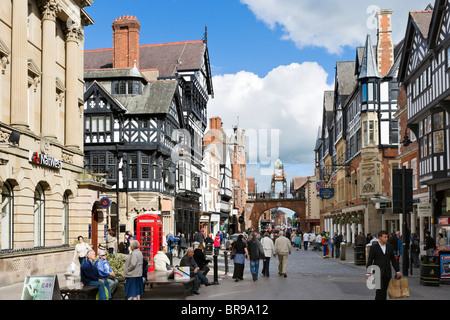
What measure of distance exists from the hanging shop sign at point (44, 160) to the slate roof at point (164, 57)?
26.8m

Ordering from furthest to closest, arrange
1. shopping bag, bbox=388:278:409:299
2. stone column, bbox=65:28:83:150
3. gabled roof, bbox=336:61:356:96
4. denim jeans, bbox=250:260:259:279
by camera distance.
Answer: gabled roof, bbox=336:61:356:96, stone column, bbox=65:28:83:150, denim jeans, bbox=250:260:259:279, shopping bag, bbox=388:278:409:299

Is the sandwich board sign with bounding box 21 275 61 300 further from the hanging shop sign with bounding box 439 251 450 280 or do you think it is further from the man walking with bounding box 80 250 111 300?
the hanging shop sign with bounding box 439 251 450 280

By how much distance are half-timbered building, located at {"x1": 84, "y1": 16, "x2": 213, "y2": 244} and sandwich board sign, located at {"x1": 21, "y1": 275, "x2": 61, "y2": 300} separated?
25.4 meters

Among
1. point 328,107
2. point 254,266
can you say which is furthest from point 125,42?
point 254,266

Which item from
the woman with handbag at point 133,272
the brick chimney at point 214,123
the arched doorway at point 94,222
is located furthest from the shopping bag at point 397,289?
the brick chimney at point 214,123

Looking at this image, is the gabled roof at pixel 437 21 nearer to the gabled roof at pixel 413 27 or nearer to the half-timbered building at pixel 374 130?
the gabled roof at pixel 413 27

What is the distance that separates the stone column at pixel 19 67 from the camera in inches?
742

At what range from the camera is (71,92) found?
966 inches

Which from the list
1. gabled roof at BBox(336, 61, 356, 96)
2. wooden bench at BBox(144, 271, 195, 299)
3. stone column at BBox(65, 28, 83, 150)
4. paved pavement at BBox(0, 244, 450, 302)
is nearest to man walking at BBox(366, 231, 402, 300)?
paved pavement at BBox(0, 244, 450, 302)

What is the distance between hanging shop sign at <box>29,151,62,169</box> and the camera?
1978cm

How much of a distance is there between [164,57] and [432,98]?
28609mm

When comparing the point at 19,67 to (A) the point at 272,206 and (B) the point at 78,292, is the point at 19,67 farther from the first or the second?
(A) the point at 272,206

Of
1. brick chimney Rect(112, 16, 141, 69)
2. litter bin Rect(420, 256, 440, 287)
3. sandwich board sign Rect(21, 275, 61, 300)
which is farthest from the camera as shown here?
brick chimney Rect(112, 16, 141, 69)
